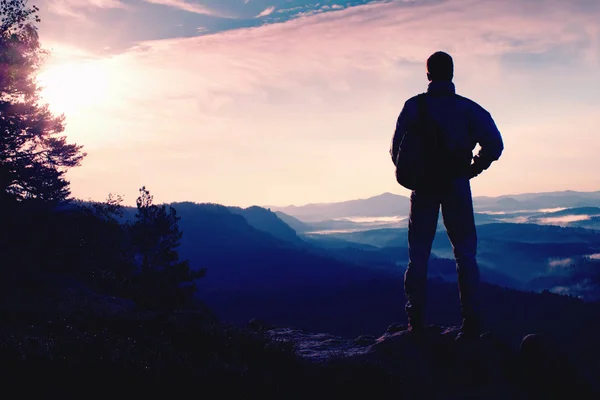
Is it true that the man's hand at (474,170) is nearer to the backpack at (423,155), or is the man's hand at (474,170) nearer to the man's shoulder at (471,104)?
the backpack at (423,155)

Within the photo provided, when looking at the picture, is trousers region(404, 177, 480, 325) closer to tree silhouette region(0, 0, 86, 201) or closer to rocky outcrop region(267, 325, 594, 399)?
rocky outcrop region(267, 325, 594, 399)

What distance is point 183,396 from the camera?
13.5ft

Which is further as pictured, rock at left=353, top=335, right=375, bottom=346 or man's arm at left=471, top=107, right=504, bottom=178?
rock at left=353, top=335, right=375, bottom=346

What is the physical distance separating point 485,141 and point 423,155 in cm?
83

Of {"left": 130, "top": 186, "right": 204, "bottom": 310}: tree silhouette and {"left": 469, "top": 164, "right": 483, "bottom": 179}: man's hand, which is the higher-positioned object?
{"left": 469, "top": 164, "right": 483, "bottom": 179}: man's hand

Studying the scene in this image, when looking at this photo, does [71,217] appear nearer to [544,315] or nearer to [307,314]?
[307,314]

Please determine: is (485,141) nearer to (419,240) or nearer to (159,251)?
(419,240)

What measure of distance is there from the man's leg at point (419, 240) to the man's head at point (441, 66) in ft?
5.30

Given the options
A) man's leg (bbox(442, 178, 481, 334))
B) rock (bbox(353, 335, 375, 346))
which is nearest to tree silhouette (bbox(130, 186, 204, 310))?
rock (bbox(353, 335, 375, 346))

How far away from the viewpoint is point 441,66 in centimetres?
594

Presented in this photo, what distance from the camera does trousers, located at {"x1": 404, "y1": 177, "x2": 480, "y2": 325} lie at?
5836 millimetres

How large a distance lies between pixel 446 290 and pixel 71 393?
199m

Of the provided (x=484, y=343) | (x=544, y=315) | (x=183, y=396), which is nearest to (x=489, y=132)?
(x=484, y=343)

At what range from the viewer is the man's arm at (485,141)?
5736mm
